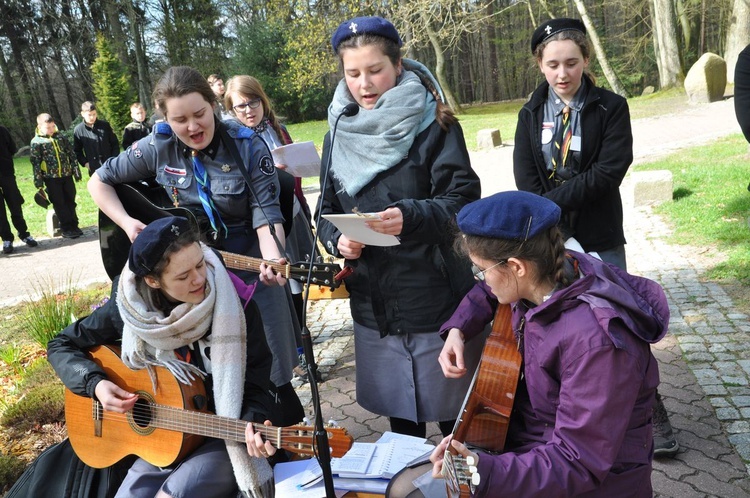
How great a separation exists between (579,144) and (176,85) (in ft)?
6.35

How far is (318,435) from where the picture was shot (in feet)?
6.82

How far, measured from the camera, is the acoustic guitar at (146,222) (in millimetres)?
3021

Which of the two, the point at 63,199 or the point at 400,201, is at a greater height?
the point at 400,201

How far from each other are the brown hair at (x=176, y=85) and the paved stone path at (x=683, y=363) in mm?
2246

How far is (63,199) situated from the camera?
436 inches

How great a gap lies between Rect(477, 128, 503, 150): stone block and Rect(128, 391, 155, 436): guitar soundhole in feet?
44.9

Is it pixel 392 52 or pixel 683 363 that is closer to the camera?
pixel 392 52

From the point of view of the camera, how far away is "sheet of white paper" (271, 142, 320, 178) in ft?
15.1

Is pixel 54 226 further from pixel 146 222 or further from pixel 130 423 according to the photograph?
pixel 130 423

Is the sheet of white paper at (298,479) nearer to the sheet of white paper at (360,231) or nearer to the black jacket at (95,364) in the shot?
the black jacket at (95,364)

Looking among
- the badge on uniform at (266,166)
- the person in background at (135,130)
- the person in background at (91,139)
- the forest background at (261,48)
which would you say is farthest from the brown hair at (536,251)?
the forest background at (261,48)

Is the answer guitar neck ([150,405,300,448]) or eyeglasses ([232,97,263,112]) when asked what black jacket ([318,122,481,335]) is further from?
eyeglasses ([232,97,263,112])

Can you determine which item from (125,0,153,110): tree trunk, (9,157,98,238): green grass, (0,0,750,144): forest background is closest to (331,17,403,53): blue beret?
(9,157,98,238): green grass

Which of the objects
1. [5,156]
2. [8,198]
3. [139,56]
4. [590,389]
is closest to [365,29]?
[590,389]
